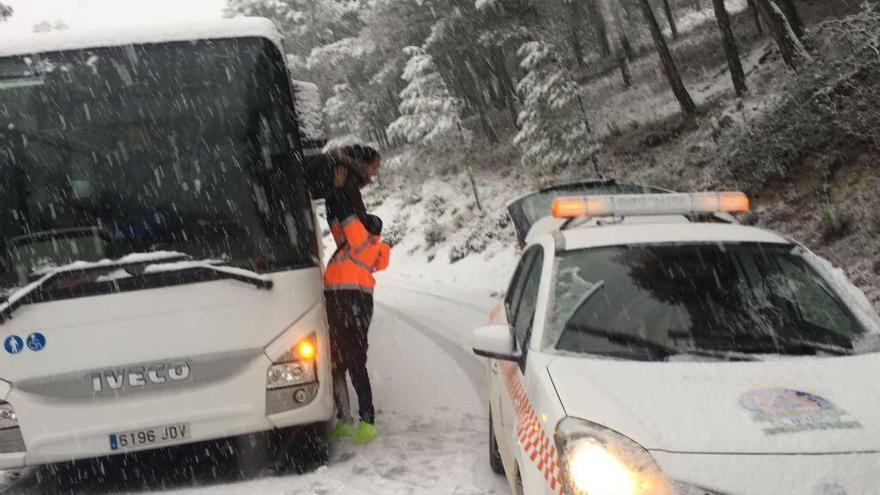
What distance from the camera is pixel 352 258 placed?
5.50m

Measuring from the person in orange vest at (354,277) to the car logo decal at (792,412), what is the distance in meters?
3.26

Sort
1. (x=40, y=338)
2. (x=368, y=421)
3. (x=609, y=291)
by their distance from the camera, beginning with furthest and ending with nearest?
(x=368, y=421)
(x=40, y=338)
(x=609, y=291)

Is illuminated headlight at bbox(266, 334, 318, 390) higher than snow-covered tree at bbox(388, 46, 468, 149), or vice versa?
snow-covered tree at bbox(388, 46, 468, 149)

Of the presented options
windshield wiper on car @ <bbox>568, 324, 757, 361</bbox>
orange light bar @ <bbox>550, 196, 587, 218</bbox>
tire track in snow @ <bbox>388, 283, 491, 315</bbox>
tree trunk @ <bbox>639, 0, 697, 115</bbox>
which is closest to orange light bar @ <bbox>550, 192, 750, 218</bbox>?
orange light bar @ <bbox>550, 196, 587, 218</bbox>

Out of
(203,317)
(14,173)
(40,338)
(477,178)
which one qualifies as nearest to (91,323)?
(40,338)

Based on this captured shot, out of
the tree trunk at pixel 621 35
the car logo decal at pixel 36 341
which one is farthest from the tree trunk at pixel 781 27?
the car logo decal at pixel 36 341

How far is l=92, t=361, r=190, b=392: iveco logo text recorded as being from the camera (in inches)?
173

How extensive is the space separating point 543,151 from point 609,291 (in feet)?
63.1

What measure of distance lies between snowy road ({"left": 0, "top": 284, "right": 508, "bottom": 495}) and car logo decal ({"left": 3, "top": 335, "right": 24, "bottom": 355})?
1.37 metres

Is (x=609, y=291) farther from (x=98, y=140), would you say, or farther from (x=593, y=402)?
(x=98, y=140)

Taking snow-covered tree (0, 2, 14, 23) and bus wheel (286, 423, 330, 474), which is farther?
snow-covered tree (0, 2, 14, 23)

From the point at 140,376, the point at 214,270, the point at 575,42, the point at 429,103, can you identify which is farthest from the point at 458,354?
the point at 575,42

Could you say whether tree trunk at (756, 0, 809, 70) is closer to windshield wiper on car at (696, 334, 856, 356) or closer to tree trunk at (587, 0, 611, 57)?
windshield wiper on car at (696, 334, 856, 356)

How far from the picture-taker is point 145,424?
4.41 metres
